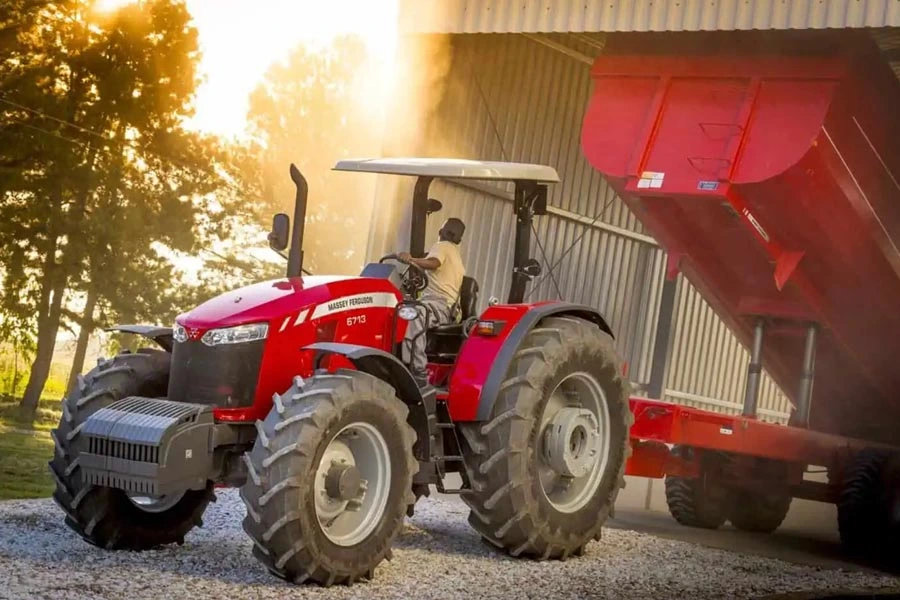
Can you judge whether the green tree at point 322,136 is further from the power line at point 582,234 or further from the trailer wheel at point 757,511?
the trailer wheel at point 757,511

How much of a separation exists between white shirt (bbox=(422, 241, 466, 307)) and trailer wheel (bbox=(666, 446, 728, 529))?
427cm

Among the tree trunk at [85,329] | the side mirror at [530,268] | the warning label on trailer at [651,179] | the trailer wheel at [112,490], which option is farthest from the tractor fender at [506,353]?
the tree trunk at [85,329]

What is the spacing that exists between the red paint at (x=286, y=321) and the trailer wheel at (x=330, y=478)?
0.41 m

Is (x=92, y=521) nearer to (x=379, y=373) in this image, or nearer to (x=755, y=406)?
(x=379, y=373)

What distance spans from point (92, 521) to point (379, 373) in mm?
1692

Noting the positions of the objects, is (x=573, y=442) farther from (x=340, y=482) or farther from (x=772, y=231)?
(x=772, y=231)

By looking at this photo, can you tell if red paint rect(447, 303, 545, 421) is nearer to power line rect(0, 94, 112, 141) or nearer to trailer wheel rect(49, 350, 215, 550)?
trailer wheel rect(49, 350, 215, 550)

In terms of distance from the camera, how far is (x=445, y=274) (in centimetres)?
798

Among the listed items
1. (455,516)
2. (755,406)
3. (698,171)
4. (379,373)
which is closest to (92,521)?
(379,373)

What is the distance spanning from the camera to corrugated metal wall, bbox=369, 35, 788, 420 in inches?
550

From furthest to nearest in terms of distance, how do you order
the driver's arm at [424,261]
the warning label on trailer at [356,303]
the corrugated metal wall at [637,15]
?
the corrugated metal wall at [637,15], the driver's arm at [424,261], the warning label on trailer at [356,303]

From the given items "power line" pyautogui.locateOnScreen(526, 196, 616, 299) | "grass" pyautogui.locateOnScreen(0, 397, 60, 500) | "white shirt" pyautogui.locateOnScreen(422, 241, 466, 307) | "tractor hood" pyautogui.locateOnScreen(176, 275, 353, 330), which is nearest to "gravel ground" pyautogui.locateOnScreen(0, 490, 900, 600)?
"tractor hood" pyautogui.locateOnScreen(176, 275, 353, 330)

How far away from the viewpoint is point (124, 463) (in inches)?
254

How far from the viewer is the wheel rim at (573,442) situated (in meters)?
8.09
